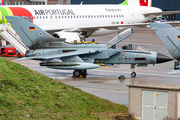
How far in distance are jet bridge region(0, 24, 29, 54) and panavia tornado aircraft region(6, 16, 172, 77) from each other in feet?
6.36

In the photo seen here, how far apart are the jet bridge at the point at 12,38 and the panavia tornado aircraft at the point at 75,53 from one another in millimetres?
1938

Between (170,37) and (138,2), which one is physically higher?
(138,2)

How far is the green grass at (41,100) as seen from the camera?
1361cm

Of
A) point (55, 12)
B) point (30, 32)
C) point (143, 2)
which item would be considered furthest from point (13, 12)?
point (143, 2)

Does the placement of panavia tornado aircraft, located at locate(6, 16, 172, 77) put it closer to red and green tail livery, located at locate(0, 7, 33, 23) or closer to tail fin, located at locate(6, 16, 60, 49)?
tail fin, located at locate(6, 16, 60, 49)

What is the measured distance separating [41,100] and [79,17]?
98.5 ft

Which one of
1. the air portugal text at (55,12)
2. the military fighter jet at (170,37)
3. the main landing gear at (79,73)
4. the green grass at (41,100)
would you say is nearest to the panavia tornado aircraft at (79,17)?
the air portugal text at (55,12)

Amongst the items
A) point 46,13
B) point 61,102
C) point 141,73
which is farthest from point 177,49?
point 46,13

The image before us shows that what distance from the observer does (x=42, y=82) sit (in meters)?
17.1

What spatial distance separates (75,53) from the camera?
2627 centimetres

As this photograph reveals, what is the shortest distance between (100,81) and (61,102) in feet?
32.7

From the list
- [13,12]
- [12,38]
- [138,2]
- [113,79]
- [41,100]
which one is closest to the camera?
[41,100]

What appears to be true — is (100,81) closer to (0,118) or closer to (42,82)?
(42,82)

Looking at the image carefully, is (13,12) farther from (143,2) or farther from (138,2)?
(143,2)
